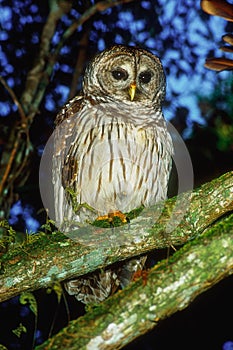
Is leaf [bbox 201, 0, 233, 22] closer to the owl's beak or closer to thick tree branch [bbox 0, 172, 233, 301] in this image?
thick tree branch [bbox 0, 172, 233, 301]

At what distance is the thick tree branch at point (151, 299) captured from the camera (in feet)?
5.67

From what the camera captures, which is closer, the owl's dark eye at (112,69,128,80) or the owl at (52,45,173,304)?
the owl at (52,45,173,304)

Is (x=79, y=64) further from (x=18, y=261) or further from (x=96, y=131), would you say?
(x=18, y=261)

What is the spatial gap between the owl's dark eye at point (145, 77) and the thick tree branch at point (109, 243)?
206cm

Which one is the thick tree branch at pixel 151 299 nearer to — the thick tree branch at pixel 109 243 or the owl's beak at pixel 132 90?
the thick tree branch at pixel 109 243

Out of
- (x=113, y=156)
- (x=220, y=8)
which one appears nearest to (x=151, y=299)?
(x=220, y=8)

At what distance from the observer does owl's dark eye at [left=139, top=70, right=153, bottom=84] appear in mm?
4559

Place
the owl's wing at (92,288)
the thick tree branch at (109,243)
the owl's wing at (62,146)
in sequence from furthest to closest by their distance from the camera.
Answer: the owl's wing at (62,146), the owl's wing at (92,288), the thick tree branch at (109,243)

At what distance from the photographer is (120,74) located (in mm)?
4523

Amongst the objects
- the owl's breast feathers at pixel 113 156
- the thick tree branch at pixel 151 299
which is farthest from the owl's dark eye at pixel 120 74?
the thick tree branch at pixel 151 299

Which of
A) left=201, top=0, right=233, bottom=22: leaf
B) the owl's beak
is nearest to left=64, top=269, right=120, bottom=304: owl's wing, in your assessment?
the owl's beak

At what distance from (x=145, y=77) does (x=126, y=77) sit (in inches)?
7.7

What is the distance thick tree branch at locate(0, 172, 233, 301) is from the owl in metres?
0.96

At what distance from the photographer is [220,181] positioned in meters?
2.58
